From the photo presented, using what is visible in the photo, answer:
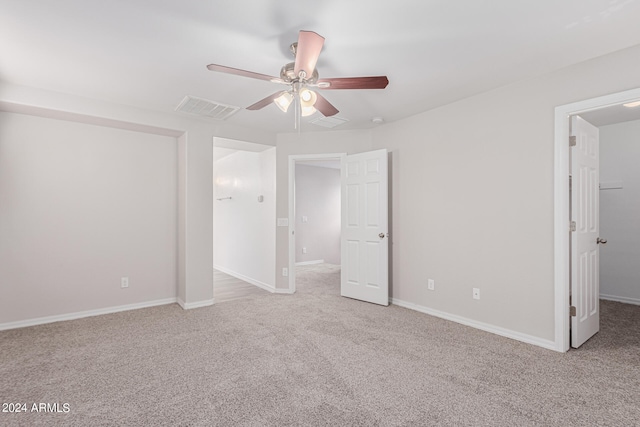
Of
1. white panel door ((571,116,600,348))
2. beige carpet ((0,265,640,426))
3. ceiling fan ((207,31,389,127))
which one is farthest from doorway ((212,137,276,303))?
white panel door ((571,116,600,348))

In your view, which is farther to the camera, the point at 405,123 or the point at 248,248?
the point at 248,248

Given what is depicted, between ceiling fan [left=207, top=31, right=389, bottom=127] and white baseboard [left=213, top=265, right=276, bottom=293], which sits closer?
ceiling fan [left=207, top=31, right=389, bottom=127]

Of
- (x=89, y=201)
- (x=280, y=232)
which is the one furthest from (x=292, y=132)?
(x=89, y=201)

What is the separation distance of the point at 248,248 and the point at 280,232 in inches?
45.4

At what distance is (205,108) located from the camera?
357cm

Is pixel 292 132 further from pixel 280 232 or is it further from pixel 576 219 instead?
pixel 576 219

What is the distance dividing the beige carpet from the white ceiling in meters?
2.33

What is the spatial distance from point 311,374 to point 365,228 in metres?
2.25

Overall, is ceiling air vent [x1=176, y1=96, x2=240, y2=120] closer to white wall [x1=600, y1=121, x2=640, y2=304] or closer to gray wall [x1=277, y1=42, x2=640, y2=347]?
gray wall [x1=277, y1=42, x2=640, y2=347]

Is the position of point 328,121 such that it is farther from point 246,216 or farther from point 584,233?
point 584,233

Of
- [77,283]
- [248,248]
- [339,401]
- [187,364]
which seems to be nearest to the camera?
[339,401]

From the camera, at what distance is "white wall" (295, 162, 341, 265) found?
7.40 metres

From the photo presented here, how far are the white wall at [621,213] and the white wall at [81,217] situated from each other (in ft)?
18.9

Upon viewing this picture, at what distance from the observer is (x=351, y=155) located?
4.40 meters
